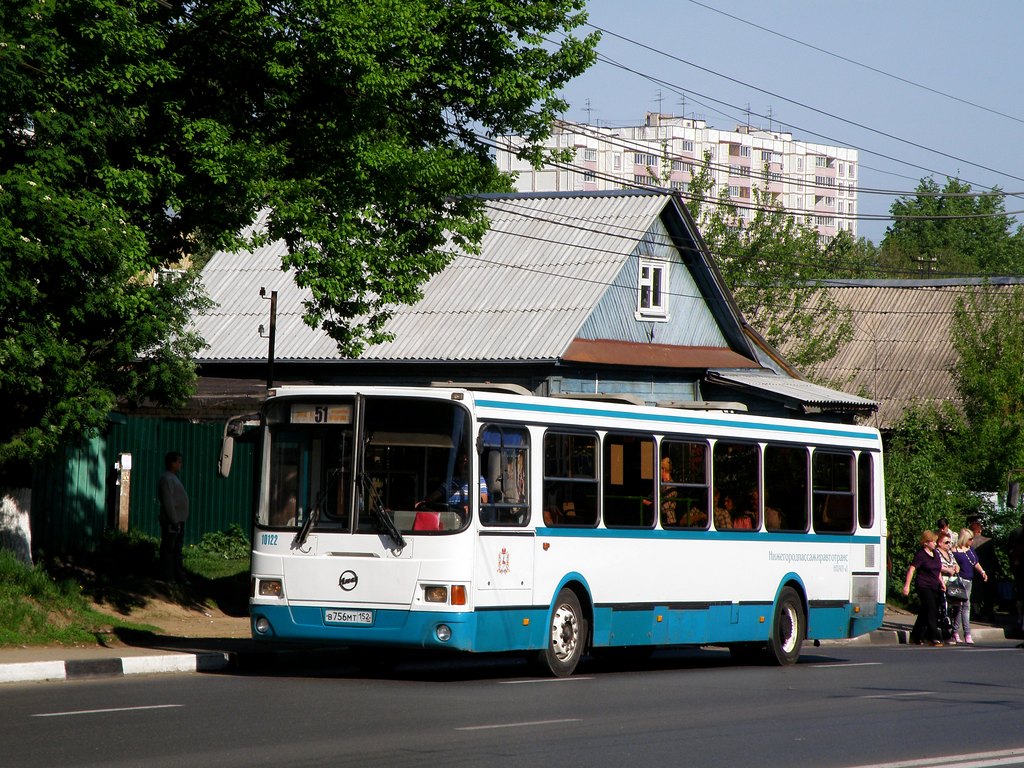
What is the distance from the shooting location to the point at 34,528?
73.4ft

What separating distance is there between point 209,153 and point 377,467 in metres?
5.32

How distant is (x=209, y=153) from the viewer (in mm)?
18203

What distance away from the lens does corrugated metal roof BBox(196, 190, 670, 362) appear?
34.9 m

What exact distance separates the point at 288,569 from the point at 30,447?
3.96 m

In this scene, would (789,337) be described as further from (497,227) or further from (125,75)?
(125,75)

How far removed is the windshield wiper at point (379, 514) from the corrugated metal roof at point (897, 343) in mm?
31713

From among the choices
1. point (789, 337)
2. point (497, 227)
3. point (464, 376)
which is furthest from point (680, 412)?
point (789, 337)

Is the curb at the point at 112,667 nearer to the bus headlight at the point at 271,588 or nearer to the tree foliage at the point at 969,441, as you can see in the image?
the bus headlight at the point at 271,588

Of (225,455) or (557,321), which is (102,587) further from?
(557,321)

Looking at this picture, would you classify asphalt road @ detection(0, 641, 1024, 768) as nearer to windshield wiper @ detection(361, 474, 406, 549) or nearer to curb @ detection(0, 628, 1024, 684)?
curb @ detection(0, 628, 1024, 684)

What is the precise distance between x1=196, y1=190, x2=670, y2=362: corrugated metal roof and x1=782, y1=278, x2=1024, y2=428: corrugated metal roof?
1224cm

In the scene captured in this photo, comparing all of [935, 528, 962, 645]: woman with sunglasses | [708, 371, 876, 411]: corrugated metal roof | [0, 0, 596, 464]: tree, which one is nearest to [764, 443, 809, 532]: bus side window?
[0, 0, 596, 464]: tree

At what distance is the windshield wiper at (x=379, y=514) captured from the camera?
14547 millimetres

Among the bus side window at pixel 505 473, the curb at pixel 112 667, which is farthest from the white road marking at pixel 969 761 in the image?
the curb at pixel 112 667
